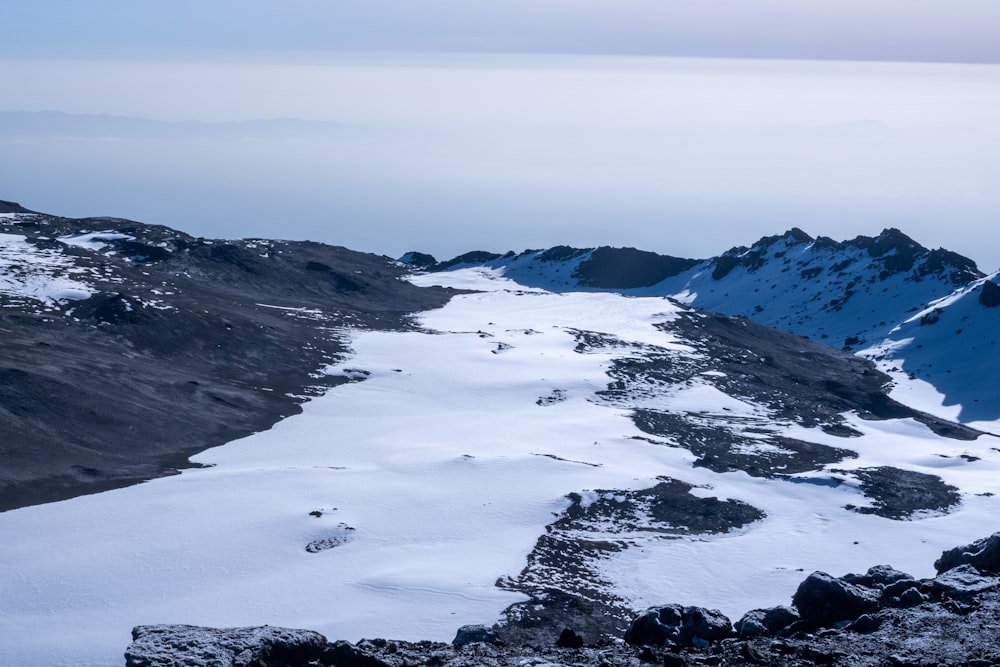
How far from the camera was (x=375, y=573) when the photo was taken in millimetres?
32281

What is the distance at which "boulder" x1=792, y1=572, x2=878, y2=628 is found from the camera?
2177 cm

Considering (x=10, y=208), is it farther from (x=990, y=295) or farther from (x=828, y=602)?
(x=828, y=602)

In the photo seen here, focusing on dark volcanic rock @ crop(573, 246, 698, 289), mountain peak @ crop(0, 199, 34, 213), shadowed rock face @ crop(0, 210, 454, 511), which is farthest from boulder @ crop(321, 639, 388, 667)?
dark volcanic rock @ crop(573, 246, 698, 289)

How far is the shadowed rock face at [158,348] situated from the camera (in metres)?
44.9

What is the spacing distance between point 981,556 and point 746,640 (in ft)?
25.0

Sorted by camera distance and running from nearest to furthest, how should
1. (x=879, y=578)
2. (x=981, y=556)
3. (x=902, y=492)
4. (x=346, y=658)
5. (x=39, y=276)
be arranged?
(x=346, y=658) < (x=879, y=578) < (x=981, y=556) < (x=902, y=492) < (x=39, y=276)

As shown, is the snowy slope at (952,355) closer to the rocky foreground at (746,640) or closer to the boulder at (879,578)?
the boulder at (879,578)

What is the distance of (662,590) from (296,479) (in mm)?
15300

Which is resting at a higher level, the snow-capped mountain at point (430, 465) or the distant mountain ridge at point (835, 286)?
the distant mountain ridge at point (835, 286)

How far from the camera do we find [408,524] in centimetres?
3831

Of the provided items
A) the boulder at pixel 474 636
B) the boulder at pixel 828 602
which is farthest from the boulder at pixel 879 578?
the boulder at pixel 474 636

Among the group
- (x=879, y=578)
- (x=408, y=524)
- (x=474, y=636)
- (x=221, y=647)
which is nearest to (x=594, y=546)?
(x=408, y=524)

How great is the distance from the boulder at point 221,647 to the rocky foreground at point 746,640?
0.02 m

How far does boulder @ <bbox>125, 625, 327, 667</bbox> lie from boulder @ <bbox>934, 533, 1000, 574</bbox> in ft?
49.5
